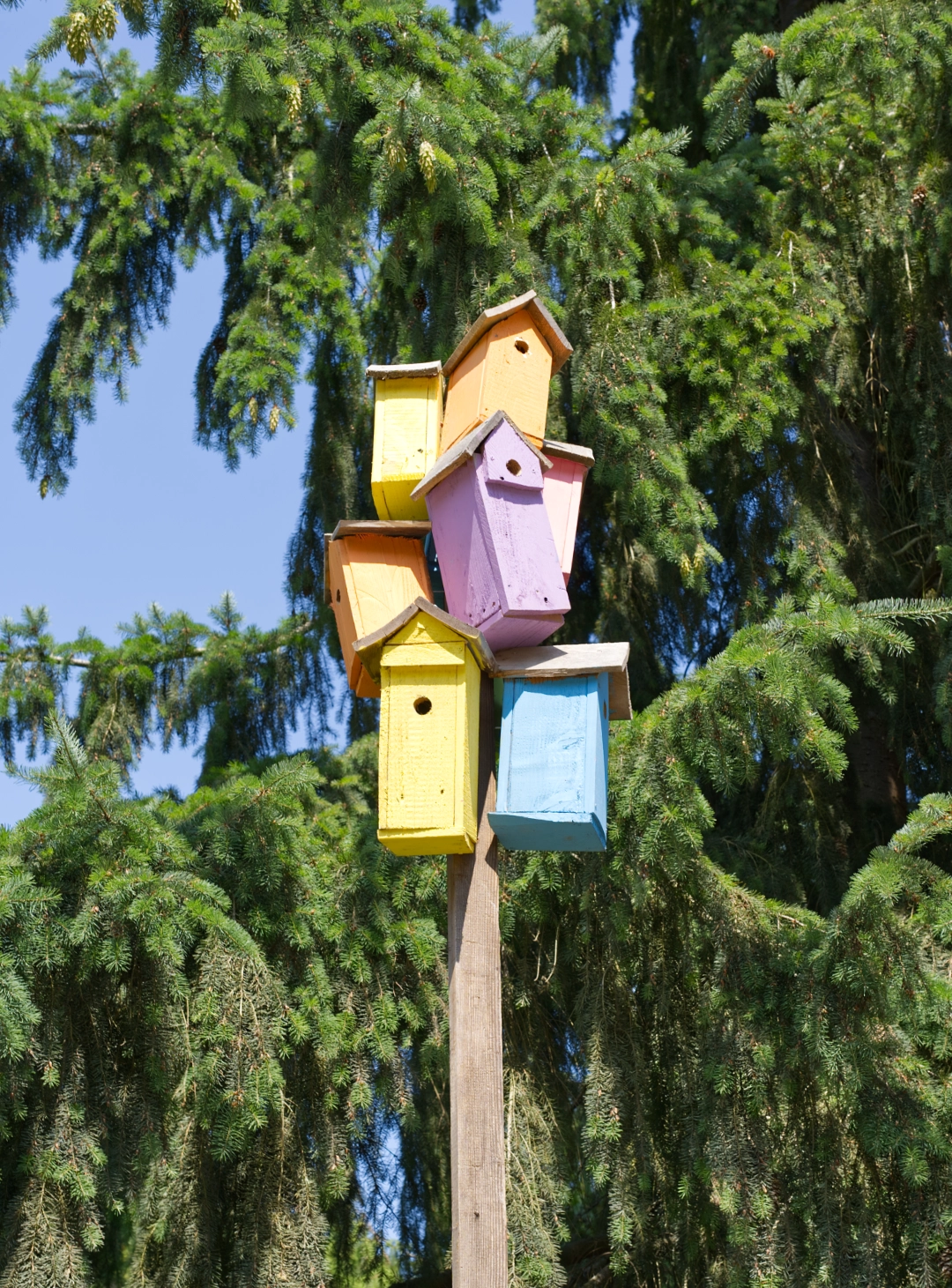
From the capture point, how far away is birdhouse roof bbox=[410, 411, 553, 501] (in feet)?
10.8

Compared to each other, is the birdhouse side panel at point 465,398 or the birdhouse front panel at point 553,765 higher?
the birdhouse side panel at point 465,398

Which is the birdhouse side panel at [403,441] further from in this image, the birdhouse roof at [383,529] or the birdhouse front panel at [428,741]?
the birdhouse front panel at [428,741]

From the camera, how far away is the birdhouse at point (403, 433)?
11.7 ft

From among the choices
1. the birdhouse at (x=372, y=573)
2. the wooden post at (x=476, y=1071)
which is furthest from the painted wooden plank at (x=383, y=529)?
the wooden post at (x=476, y=1071)

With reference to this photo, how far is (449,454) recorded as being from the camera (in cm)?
335

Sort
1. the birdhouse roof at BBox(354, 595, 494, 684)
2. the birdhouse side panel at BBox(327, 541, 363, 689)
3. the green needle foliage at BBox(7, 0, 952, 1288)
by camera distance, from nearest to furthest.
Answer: the birdhouse roof at BBox(354, 595, 494, 684) < the birdhouse side panel at BBox(327, 541, 363, 689) < the green needle foliage at BBox(7, 0, 952, 1288)

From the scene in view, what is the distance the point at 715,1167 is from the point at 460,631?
6.79 ft

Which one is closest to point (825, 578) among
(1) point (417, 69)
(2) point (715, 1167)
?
(2) point (715, 1167)

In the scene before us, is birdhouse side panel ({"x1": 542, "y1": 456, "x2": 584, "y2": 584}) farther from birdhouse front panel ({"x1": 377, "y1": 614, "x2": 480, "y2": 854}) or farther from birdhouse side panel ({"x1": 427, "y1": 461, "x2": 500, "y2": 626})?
birdhouse front panel ({"x1": 377, "y1": 614, "x2": 480, "y2": 854})

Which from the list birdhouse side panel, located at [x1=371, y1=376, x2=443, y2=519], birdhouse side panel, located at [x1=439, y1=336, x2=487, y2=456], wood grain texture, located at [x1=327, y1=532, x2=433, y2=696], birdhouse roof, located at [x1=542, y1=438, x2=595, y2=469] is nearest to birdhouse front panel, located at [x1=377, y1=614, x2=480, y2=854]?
wood grain texture, located at [x1=327, y1=532, x2=433, y2=696]

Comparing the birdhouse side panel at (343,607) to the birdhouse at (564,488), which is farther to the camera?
the birdhouse at (564,488)

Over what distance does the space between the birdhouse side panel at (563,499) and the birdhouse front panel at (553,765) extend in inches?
22.1

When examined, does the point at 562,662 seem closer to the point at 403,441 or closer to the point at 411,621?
the point at 411,621

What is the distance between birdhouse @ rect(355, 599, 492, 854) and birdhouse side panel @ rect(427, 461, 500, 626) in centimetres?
13
